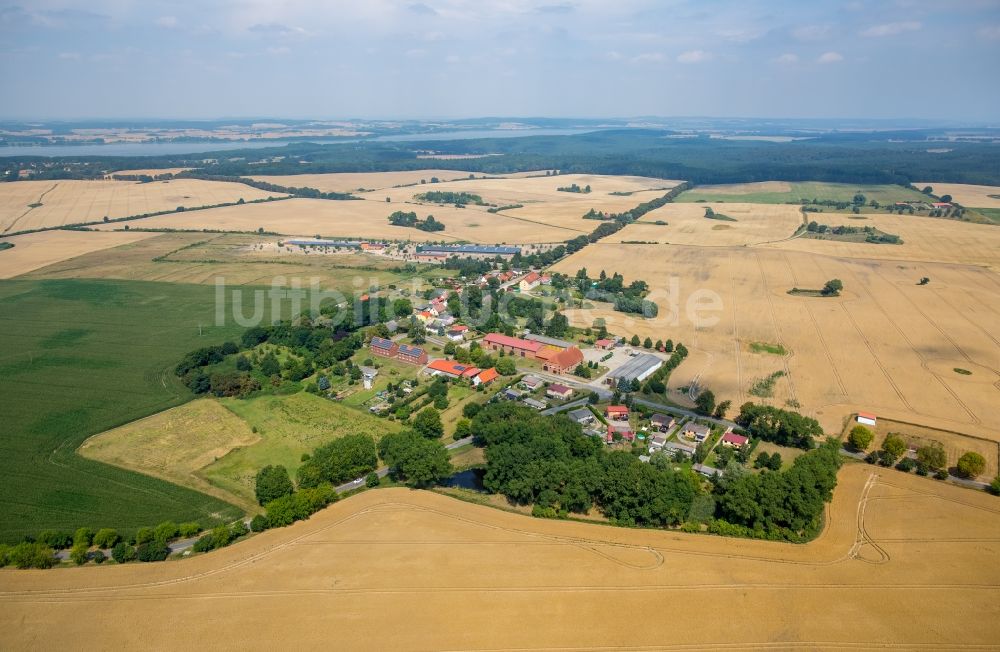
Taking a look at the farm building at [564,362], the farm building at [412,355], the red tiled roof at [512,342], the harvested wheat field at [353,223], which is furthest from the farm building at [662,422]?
the harvested wheat field at [353,223]

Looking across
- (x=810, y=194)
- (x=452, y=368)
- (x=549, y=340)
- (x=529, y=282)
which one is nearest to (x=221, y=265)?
(x=529, y=282)

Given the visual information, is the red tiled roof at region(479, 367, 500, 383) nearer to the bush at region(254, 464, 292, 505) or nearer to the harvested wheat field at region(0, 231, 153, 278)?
the bush at region(254, 464, 292, 505)

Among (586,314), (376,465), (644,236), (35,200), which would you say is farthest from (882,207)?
(35,200)

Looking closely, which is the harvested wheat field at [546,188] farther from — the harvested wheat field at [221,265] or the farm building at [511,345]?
the farm building at [511,345]

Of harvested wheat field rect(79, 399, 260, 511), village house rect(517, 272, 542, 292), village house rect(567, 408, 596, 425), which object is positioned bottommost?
harvested wheat field rect(79, 399, 260, 511)

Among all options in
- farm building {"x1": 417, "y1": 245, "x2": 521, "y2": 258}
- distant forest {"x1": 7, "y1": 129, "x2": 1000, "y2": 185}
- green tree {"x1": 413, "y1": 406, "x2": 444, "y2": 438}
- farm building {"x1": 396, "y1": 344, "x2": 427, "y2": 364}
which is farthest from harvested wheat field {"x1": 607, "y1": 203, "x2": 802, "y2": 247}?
green tree {"x1": 413, "y1": 406, "x2": 444, "y2": 438}

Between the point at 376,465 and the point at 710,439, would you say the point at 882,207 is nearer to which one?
the point at 710,439

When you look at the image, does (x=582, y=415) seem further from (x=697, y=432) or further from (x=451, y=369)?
(x=451, y=369)
